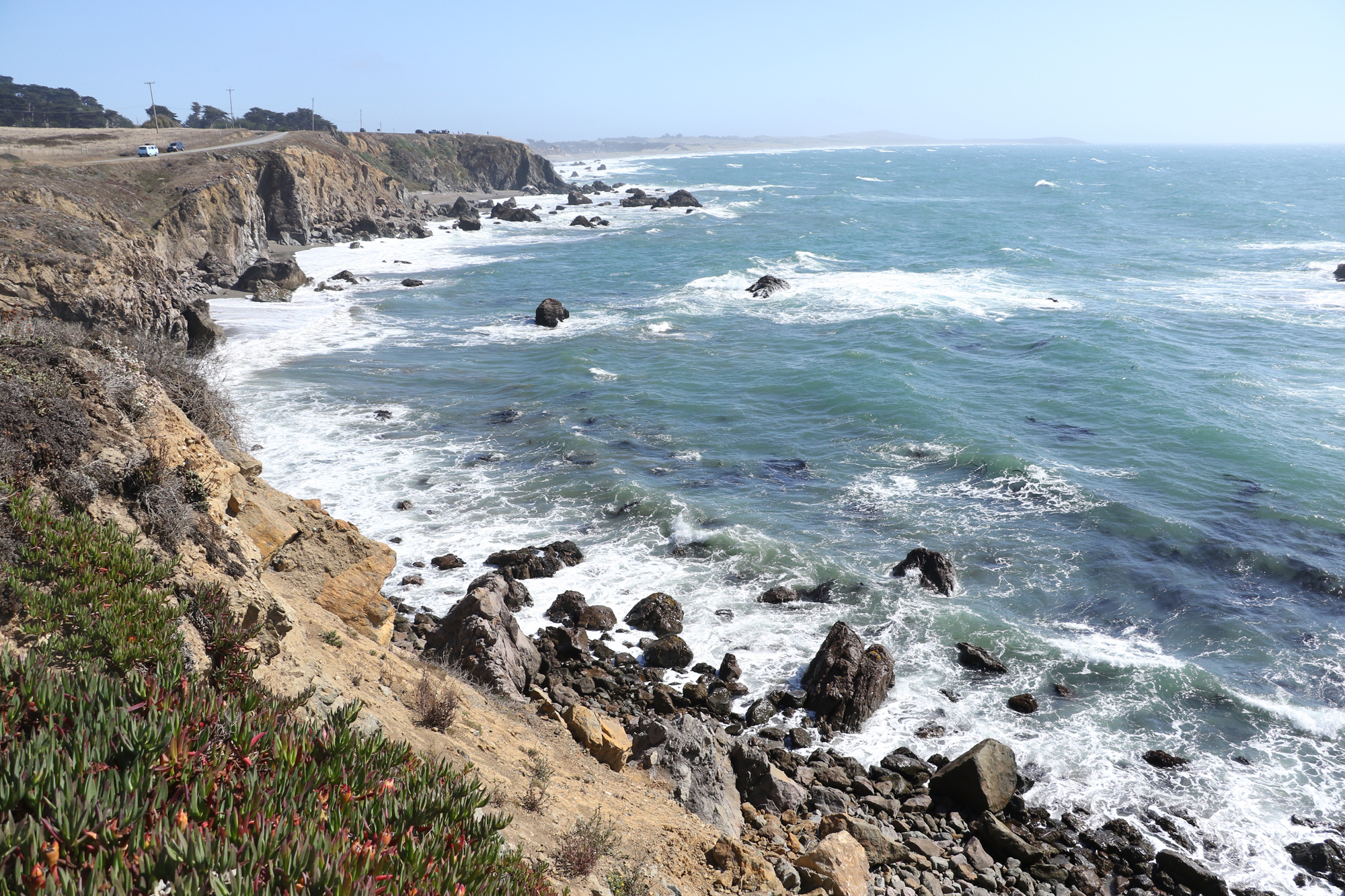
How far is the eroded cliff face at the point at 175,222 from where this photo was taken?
82.7 feet

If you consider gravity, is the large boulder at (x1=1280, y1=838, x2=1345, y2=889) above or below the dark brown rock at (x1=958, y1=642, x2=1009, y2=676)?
below

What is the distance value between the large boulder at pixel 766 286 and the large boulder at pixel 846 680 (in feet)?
115

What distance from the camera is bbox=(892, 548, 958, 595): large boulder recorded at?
18203 mm

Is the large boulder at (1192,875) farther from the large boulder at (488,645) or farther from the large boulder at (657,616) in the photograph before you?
the large boulder at (488,645)

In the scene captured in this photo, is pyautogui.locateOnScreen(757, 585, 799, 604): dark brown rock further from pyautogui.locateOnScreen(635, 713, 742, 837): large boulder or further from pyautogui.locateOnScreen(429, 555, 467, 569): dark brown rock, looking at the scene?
pyautogui.locateOnScreen(429, 555, 467, 569): dark brown rock

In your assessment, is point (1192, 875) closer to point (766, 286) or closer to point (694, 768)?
point (694, 768)

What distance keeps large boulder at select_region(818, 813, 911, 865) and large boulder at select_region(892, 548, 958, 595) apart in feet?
26.6

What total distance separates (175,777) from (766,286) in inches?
1827

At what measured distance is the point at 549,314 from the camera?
40625 millimetres

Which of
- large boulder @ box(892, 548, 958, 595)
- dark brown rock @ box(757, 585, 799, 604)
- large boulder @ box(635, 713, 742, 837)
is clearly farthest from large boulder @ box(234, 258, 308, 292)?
large boulder @ box(635, 713, 742, 837)

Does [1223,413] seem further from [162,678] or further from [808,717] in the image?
[162,678]

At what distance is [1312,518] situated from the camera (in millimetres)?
21047

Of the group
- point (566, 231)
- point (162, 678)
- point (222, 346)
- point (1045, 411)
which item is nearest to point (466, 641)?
point (162, 678)

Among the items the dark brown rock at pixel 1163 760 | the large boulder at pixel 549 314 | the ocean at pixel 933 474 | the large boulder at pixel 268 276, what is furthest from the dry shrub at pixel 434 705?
the large boulder at pixel 268 276
